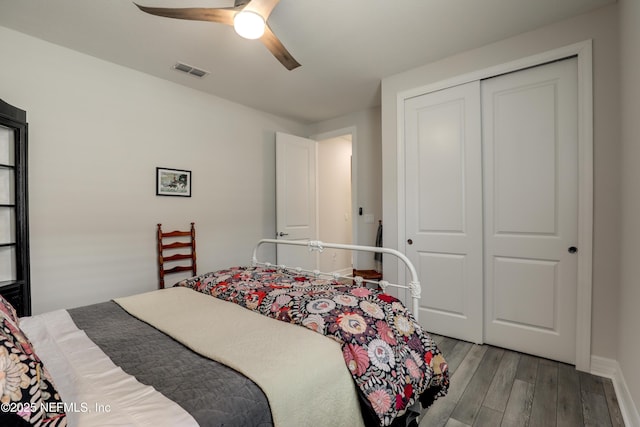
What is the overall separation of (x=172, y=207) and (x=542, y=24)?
3.58 metres

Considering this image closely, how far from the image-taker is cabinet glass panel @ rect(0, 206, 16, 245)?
2.00 m

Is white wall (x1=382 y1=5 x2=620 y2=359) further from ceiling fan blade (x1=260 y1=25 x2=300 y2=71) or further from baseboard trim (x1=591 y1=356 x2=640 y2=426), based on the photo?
ceiling fan blade (x1=260 y1=25 x2=300 y2=71)

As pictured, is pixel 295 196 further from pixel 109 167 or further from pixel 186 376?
pixel 186 376

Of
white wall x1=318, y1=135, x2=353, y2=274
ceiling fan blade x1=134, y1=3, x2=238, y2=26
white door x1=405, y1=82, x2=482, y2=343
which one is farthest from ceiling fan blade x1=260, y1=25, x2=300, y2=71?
white wall x1=318, y1=135, x2=353, y2=274

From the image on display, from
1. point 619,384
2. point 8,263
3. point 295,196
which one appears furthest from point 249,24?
point 619,384

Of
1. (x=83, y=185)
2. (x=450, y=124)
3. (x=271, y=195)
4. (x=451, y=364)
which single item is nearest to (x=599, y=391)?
(x=451, y=364)

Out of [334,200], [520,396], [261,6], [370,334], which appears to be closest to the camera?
[370,334]

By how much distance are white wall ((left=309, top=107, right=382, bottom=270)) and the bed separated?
239 centimetres

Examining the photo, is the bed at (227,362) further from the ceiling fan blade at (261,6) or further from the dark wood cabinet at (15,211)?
the ceiling fan blade at (261,6)

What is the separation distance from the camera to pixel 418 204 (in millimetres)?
2869

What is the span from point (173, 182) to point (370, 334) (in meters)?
2.69

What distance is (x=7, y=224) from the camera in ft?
6.63

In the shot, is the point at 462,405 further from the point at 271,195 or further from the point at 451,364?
the point at 271,195

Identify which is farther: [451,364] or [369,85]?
[369,85]
